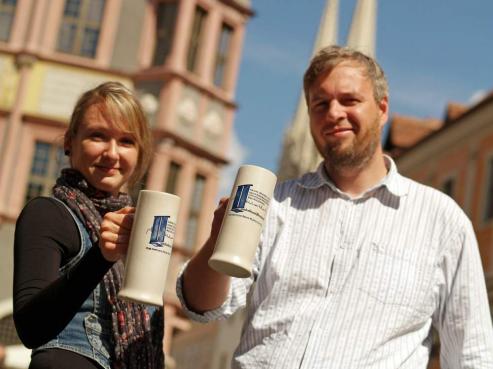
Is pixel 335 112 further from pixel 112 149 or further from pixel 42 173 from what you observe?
pixel 42 173

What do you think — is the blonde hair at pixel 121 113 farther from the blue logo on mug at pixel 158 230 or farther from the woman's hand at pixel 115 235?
the blue logo on mug at pixel 158 230

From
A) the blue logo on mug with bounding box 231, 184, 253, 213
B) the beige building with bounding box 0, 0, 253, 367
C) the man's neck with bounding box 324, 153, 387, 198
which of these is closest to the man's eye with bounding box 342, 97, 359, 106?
the man's neck with bounding box 324, 153, 387, 198

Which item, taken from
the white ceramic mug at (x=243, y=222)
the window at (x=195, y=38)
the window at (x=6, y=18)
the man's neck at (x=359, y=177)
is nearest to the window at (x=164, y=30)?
the window at (x=195, y=38)

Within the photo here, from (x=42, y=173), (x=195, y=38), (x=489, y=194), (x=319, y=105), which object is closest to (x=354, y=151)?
(x=319, y=105)

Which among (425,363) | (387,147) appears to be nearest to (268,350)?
(425,363)

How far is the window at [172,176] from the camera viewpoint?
2414 centimetres

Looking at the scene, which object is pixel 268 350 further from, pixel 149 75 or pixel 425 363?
pixel 149 75

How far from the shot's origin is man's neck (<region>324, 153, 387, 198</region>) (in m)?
4.39

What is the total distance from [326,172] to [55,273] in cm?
A: 132

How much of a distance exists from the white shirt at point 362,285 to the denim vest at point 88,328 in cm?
51

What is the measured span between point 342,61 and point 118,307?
130 cm

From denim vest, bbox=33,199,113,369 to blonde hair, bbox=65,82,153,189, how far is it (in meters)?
0.31

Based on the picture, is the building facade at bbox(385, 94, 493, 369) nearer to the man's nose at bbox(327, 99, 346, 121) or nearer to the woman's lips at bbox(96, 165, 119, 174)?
the man's nose at bbox(327, 99, 346, 121)

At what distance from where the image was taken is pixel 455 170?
93.4 feet
